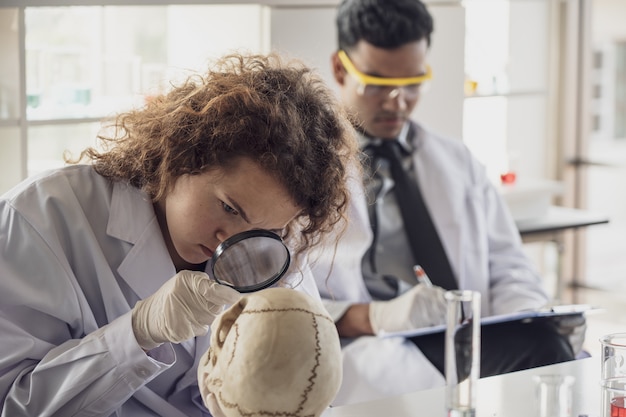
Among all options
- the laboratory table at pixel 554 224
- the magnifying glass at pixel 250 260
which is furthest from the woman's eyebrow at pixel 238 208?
the laboratory table at pixel 554 224

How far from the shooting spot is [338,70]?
2.75 metres

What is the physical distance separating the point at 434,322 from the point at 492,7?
2047 mm

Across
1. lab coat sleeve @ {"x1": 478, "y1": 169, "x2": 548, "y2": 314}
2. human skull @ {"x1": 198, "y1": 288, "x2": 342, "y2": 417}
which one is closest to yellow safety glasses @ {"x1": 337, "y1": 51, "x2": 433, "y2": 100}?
lab coat sleeve @ {"x1": 478, "y1": 169, "x2": 548, "y2": 314}

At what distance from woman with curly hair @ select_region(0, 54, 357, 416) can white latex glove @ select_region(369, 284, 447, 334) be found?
73 cm

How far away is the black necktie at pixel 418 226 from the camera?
265 cm

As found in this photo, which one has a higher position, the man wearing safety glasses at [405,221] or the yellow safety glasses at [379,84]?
the yellow safety glasses at [379,84]

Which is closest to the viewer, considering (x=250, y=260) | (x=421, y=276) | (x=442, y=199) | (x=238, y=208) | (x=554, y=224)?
(x=250, y=260)

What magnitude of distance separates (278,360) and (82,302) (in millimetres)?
495

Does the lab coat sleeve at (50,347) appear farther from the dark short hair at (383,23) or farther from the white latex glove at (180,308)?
the dark short hair at (383,23)

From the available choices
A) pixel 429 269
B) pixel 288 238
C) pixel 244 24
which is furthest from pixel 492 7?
pixel 288 238

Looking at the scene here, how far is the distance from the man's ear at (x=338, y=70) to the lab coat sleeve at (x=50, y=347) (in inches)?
55.2

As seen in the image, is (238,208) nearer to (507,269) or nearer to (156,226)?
(156,226)

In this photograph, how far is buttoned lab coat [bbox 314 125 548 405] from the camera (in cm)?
231

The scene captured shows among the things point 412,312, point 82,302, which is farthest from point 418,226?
point 82,302
